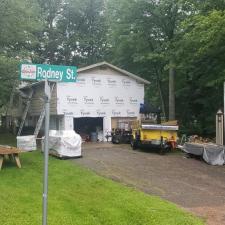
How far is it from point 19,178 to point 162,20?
778 inches

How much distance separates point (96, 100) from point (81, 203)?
18.5 m

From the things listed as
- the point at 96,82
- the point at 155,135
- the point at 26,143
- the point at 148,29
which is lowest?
the point at 26,143

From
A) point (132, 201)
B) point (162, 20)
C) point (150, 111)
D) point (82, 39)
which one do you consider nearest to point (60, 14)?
point (82, 39)

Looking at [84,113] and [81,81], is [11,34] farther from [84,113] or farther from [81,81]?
[84,113]

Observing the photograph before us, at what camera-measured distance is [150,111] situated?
91.6ft

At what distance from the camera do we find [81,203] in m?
9.22

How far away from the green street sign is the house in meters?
19.9

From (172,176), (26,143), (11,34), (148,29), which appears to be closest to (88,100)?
(11,34)

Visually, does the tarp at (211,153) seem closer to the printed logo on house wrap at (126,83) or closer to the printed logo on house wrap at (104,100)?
the printed logo on house wrap at (104,100)

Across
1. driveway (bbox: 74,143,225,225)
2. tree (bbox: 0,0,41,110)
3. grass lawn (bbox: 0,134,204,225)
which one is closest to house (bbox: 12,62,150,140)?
tree (bbox: 0,0,41,110)

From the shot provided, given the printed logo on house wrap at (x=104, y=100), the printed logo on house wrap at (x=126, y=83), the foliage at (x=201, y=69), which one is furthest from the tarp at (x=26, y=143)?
the foliage at (x=201, y=69)

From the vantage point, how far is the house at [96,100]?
86.2 feet

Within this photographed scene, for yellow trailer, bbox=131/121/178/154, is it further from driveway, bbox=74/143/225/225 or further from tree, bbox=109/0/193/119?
tree, bbox=109/0/193/119

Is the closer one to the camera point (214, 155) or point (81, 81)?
point (214, 155)
